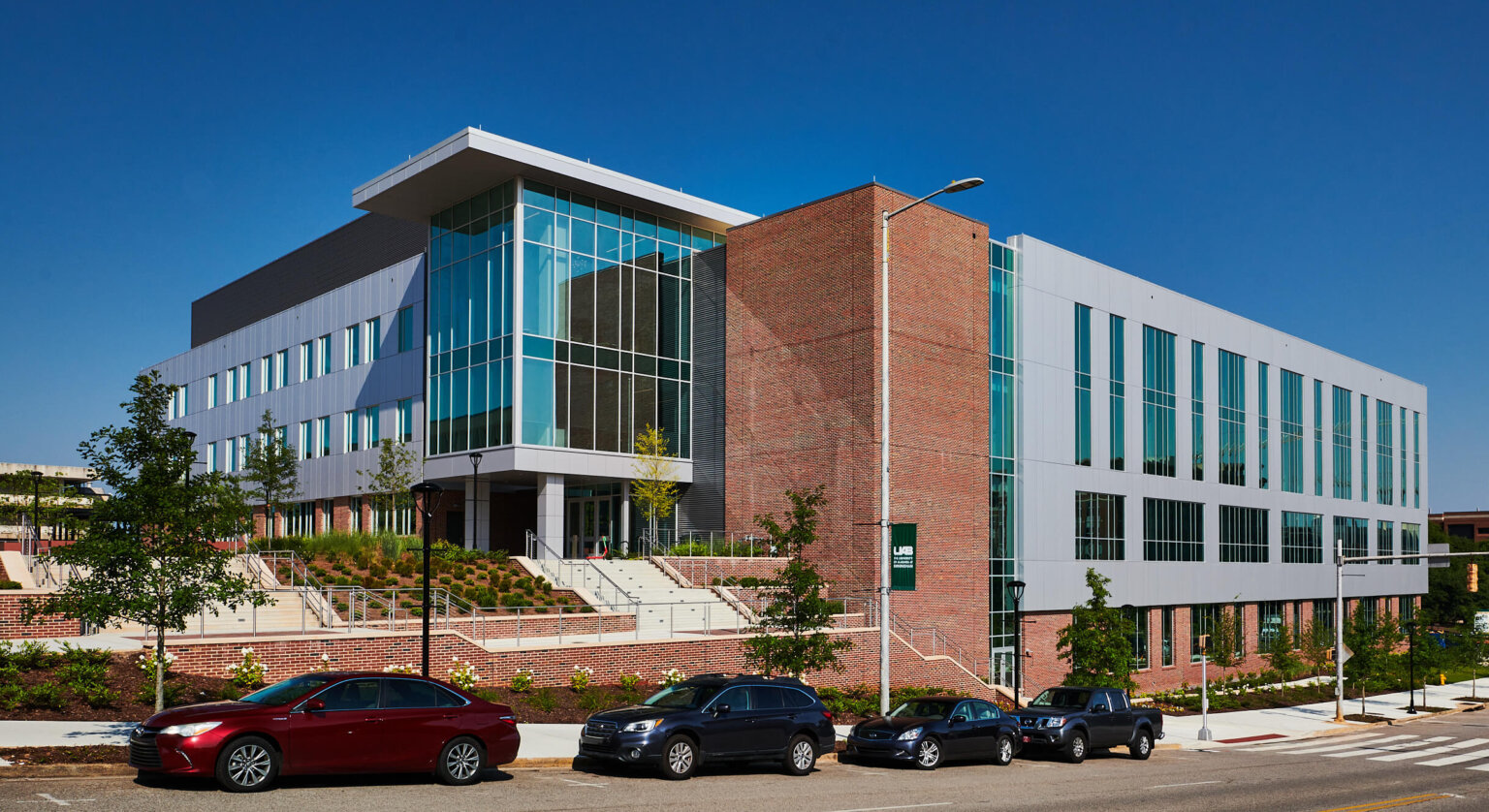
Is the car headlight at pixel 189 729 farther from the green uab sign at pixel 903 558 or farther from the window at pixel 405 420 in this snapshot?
the window at pixel 405 420

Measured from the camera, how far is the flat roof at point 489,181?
140 feet

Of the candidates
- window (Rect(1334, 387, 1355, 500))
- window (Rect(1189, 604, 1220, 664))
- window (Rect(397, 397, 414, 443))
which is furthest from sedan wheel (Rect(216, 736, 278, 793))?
window (Rect(1334, 387, 1355, 500))

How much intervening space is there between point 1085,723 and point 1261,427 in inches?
1663

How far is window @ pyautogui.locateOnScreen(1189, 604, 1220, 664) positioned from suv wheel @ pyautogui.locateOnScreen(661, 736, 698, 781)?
43.6 meters

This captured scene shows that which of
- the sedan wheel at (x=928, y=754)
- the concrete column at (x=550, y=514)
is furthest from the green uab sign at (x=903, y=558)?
the concrete column at (x=550, y=514)

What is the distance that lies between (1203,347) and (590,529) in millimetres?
32230

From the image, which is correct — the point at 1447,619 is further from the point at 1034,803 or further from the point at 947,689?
the point at 1034,803

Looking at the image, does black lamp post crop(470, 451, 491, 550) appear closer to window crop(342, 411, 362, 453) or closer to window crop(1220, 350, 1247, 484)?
window crop(342, 411, 362, 453)

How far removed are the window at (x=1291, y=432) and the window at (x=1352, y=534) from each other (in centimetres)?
679

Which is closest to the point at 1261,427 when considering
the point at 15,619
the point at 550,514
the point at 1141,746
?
→ the point at 550,514

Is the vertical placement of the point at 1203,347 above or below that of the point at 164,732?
above

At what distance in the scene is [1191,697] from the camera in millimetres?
47438

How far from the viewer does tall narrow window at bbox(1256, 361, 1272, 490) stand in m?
62.4

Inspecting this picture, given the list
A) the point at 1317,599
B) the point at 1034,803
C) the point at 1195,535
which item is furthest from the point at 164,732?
the point at 1317,599
